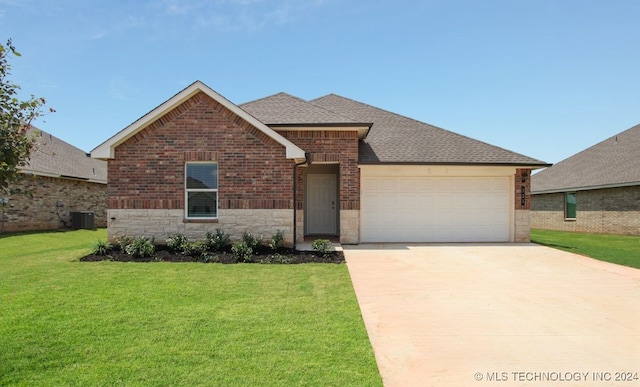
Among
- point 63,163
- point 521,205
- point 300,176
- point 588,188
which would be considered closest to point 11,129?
point 300,176

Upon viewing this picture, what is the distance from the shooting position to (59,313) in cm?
546

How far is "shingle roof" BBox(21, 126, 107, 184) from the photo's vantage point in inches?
724

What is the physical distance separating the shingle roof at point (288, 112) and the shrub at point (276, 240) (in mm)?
3841

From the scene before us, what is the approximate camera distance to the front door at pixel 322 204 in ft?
51.4

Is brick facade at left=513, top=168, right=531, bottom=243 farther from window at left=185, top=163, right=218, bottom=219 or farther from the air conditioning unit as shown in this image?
the air conditioning unit

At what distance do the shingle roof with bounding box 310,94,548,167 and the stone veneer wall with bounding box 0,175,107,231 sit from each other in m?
14.0

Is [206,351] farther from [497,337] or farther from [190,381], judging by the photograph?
[497,337]

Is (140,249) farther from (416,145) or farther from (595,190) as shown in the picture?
(595,190)

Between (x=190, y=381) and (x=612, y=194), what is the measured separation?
911 inches

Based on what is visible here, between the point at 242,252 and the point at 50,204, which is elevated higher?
the point at 50,204

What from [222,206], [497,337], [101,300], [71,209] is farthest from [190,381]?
[71,209]

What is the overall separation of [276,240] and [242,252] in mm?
1176

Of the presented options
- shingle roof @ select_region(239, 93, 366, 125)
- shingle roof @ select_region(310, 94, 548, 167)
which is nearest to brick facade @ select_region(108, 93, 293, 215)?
shingle roof @ select_region(239, 93, 366, 125)

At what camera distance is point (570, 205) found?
22719 millimetres
